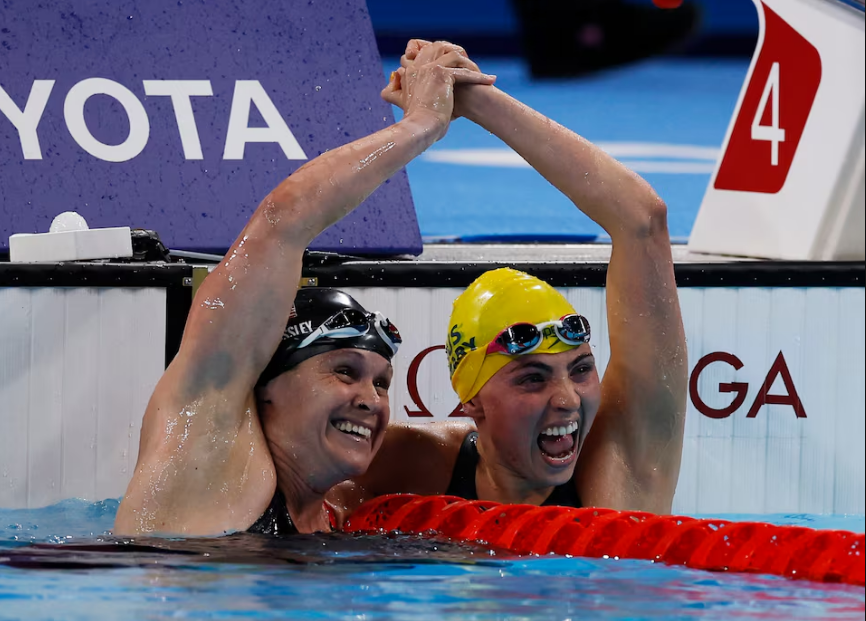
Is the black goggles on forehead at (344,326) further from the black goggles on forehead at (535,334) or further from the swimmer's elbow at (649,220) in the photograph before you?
the swimmer's elbow at (649,220)

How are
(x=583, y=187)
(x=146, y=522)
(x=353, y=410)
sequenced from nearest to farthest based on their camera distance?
(x=146, y=522) < (x=353, y=410) < (x=583, y=187)

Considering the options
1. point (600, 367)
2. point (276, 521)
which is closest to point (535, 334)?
point (276, 521)

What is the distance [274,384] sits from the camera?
284 centimetres

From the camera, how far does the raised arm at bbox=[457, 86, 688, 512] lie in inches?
118

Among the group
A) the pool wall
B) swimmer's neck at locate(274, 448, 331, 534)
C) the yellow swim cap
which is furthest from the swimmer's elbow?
swimmer's neck at locate(274, 448, 331, 534)

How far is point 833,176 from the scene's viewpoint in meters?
4.11

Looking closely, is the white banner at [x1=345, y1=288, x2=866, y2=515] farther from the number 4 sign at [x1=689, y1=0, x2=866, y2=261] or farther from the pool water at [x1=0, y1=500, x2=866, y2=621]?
the pool water at [x1=0, y1=500, x2=866, y2=621]

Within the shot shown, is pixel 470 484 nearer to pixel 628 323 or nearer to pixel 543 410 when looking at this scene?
pixel 543 410

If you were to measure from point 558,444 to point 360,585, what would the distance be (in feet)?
2.18

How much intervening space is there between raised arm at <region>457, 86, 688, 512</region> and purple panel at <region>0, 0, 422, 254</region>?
104cm

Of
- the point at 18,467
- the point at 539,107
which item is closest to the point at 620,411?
the point at 18,467

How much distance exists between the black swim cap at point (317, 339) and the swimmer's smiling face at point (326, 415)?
16 mm

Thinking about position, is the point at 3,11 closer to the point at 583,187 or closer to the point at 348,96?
the point at 348,96

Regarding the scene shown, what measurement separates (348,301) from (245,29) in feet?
4.93
